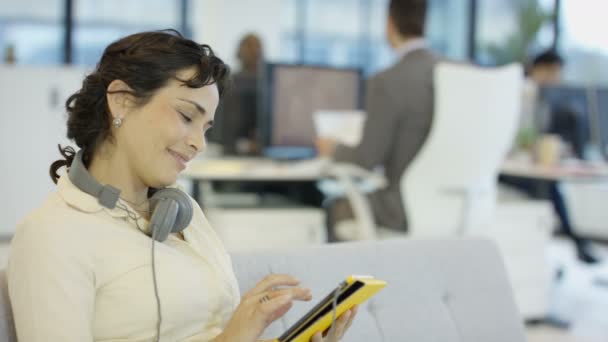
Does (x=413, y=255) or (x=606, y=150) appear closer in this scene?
(x=413, y=255)

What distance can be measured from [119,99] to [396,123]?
1855mm

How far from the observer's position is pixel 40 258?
1033 millimetres

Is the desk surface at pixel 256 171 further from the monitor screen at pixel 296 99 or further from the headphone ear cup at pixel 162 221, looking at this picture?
the headphone ear cup at pixel 162 221

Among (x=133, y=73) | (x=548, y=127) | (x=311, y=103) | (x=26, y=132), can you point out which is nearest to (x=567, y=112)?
(x=548, y=127)

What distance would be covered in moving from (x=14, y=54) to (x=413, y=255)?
4.51m

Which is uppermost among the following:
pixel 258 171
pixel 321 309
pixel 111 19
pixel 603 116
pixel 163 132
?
pixel 111 19

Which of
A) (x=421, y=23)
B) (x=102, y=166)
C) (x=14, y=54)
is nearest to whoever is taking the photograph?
(x=102, y=166)

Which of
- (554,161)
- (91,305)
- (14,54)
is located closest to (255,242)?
(554,161)

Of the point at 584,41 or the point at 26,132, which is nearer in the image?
the point at 26,132

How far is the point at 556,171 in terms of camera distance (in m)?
3.74

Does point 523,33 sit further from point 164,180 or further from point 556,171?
point 164,180

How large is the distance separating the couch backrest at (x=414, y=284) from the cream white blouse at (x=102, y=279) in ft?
0.83

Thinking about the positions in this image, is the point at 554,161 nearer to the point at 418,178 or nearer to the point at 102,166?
the point at 418,178

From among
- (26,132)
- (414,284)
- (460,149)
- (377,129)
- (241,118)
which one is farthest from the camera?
(26,132)
